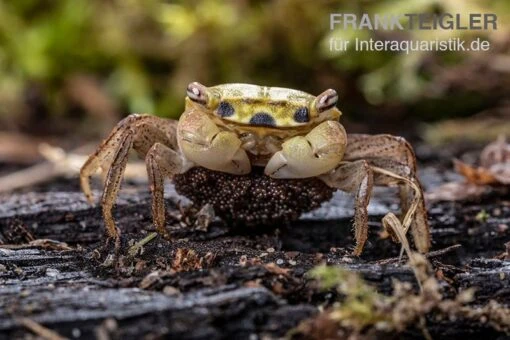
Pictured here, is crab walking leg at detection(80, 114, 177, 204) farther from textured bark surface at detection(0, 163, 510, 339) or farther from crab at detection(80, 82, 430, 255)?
textured bark surface at detection(0, 163, 510, 339)

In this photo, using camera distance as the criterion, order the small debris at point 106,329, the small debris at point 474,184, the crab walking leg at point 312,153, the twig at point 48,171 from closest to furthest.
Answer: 1. the small debris at point 106,329
2. the crab walking leg at point 312,153
3. the small debris at point 474,184
4. the twig at point 48,171

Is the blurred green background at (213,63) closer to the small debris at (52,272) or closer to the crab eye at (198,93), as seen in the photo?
the crab eye at (198,93)

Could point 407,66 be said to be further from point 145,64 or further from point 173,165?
point 173,165

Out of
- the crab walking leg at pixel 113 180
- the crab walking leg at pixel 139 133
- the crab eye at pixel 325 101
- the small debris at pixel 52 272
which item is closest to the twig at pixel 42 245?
the crab walking leg at pixel 113 180

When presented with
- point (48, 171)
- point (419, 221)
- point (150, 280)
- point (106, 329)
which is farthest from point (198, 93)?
point (48, 171)

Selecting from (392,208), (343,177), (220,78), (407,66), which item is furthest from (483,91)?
(343,177)
